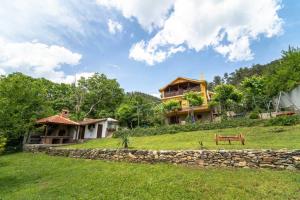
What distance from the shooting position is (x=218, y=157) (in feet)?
31.6

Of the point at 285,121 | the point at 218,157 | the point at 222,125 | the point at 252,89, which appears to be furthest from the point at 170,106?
the point at 218,157

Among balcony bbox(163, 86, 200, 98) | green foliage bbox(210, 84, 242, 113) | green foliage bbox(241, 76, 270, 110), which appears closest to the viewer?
green foliage bbox(241, 76, 270, 110)

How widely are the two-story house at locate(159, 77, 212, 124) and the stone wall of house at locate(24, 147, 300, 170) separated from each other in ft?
57.6

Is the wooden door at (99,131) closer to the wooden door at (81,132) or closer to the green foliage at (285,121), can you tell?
the wooden door at (81,132)

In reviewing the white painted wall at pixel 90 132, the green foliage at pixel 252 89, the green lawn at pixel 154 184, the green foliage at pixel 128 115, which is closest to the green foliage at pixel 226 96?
the green foliage at pixel 252 89

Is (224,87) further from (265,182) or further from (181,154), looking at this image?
(265,182)

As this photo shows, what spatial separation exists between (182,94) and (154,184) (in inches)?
1082

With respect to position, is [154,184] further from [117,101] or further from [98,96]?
[117,101]

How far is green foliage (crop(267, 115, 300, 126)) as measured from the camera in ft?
49.9

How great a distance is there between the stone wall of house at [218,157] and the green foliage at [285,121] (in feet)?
28.0

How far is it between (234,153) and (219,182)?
237 centimetres

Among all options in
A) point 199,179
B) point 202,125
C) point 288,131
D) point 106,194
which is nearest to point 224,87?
point 202,125

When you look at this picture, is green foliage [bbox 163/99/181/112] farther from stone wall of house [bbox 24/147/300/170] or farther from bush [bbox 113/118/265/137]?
stone wall of house [bbox 24/147/300/170]

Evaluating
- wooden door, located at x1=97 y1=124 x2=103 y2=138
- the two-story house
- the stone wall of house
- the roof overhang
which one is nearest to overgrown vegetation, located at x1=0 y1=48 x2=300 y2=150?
the two-story house
